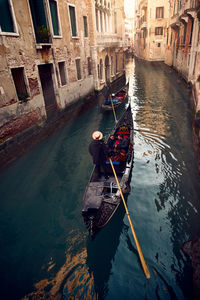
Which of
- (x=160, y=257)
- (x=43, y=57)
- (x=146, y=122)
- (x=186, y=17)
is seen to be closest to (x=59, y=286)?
(x=160, y=257)

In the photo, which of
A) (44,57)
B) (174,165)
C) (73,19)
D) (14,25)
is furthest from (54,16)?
(174,165)

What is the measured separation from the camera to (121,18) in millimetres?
20500

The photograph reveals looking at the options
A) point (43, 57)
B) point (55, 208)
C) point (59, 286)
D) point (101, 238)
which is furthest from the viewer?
point (43, 57)

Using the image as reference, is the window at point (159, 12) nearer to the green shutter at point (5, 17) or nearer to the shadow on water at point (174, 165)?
the shadow on water at point (174, 165)

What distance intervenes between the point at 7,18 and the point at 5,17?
0.36 ft

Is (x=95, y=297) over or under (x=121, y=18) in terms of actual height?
under

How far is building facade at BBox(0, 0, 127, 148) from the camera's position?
25.6 ft

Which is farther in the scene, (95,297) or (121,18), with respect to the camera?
(121,18)

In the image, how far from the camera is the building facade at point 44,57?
781 cm

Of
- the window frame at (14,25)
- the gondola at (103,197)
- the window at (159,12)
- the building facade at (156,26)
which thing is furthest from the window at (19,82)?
the window at (159,12)

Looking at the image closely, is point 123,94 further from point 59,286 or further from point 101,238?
point 59,286

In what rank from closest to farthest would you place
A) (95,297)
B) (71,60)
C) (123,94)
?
(95,297), (71,60), (123,94)

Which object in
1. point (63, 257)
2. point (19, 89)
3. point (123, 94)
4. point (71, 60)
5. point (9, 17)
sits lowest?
point (63, 257)

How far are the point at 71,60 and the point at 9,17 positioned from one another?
506 centimetres
